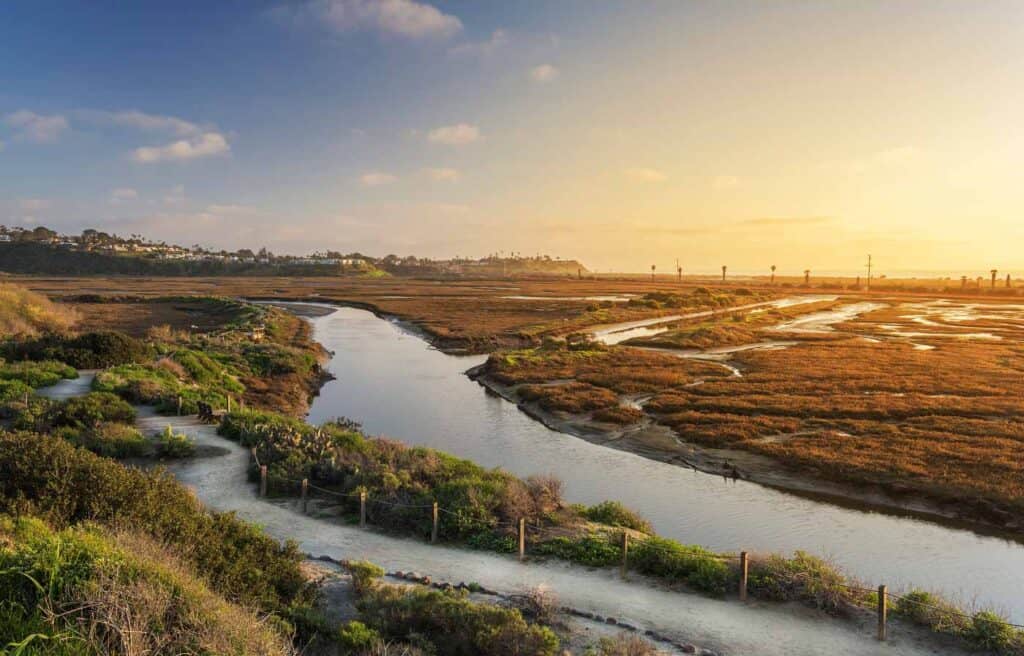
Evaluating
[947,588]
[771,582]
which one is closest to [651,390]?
[947,588]

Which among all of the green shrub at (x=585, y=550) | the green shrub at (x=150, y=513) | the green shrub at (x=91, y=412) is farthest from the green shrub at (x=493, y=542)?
the green shrub at (x=91, y=412)

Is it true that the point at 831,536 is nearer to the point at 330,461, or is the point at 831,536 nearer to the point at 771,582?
the point at 771,582

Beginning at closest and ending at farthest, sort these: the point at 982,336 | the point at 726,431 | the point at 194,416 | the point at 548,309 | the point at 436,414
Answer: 1. the point at 194,416
2. the point at 726,431
3. the point at 436,414
4. the point at 982,336
5. the point at 548,309

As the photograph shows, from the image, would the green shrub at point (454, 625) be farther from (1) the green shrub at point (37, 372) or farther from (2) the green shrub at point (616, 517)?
(1) the green shrub at point (37, 372)

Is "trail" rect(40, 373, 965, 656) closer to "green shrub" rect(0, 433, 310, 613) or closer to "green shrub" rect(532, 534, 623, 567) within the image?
"green shrub" rect(532, 534, 623, 567)

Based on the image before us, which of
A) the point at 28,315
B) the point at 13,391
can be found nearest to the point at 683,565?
the point at 13,391
